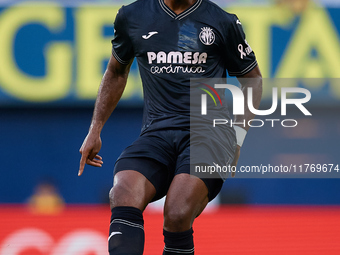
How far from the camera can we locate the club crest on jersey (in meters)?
3.44

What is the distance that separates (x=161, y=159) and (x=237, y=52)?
82 centimetres

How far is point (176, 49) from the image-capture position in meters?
3.45

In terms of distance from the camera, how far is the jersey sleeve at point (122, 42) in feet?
11.8

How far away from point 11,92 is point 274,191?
14.5 ft

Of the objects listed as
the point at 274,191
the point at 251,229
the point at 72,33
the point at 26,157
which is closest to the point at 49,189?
the point at 26,157

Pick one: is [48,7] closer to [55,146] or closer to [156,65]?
[55,146]

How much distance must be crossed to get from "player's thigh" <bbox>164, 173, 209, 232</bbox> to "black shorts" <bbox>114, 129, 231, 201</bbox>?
0.20 ft

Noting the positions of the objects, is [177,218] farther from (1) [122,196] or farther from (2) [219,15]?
(2) [219,15]

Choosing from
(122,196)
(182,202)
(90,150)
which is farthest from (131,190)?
(90,150)

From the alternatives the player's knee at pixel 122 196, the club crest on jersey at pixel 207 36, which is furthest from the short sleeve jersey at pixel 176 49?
the player's knee at pixel 122 196

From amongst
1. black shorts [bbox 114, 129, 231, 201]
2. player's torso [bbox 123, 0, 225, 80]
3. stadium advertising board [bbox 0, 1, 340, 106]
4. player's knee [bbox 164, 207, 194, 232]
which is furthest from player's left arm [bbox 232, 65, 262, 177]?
stadium advertising board [bbox 0, 1, 340, 106]

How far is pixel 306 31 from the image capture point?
30.1 feet

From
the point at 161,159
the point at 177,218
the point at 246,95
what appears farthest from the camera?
the point at 246,95

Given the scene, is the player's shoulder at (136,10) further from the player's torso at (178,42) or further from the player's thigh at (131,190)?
the player's thigh at (131,190)
